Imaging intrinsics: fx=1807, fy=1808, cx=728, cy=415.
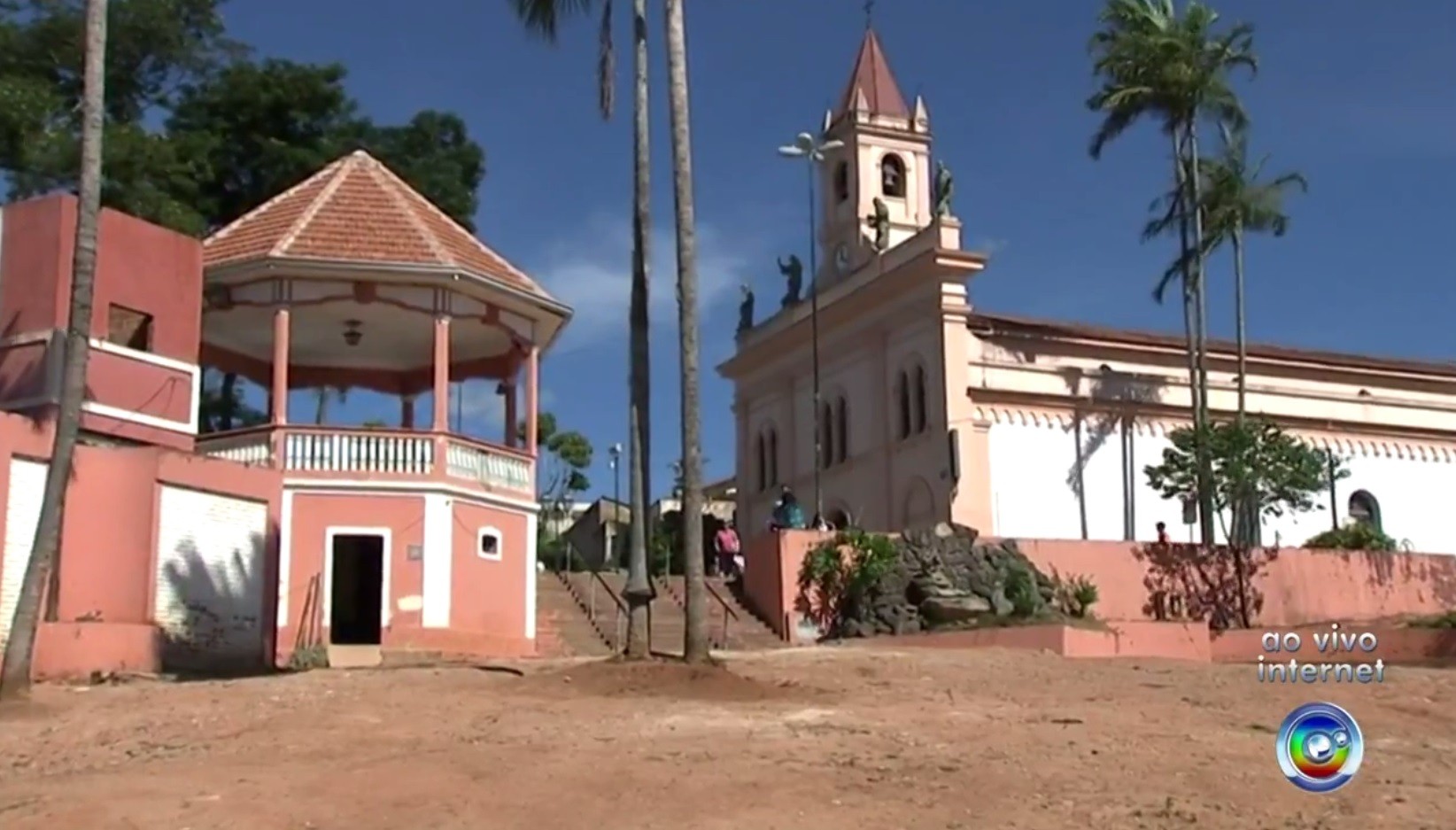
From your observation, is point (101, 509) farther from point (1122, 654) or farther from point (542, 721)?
point (1122, 654)

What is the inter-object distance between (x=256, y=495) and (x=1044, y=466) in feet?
75.2

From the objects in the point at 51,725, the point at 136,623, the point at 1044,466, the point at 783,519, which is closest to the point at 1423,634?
the point at 783,519

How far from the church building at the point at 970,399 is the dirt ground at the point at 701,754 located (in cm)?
2206

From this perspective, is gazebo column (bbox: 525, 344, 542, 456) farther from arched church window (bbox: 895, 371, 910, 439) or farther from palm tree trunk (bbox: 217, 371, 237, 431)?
arched church window (bbox: 895, 371, 910, 439)

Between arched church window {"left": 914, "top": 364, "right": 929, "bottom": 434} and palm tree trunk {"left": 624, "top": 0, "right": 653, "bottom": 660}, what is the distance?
23.1 m

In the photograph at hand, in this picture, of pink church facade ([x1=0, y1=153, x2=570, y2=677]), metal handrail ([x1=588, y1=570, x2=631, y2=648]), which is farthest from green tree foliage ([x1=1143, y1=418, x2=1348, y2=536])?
pink church facade ([x1=0, y1=153, x2=570, y2=677])

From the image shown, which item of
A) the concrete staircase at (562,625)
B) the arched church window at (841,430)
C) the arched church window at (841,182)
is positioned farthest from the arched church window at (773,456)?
the concrete staircase at (562,625)

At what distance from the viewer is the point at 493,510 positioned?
1014 inches

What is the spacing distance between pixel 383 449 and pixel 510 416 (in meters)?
2.84

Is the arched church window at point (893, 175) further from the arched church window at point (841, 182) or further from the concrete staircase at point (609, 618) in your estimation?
the concrete staircase at point (609, 618)

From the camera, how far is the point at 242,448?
81.4ft

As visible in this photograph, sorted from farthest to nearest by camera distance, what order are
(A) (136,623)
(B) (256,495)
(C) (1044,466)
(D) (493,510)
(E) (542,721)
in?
(C) (1044,466) < (D) (493,510) < (B) (256,495) < (A) (136,623) < (E) (542,721)

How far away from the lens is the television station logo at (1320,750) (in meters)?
12.7

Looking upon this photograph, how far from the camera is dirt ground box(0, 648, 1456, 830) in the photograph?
11656 millimetres
